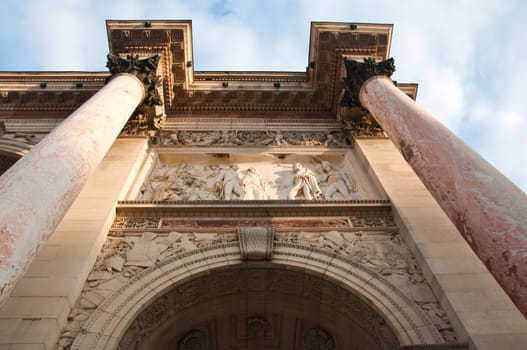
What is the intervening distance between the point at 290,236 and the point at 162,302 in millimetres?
2213

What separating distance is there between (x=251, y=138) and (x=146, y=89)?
2712 mm

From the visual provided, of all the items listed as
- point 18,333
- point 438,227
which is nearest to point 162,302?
point 18,333

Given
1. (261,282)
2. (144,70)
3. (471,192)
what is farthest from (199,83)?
(471,192)

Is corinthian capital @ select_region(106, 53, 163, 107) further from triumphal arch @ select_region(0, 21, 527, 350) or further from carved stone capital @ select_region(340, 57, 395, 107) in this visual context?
carved stone capital @ select_region(340, 57, 395, 107)

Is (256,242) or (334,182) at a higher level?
(334,182)

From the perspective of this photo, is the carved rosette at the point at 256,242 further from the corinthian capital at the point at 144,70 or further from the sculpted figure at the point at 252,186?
the corinthian capital at the point at 144,70

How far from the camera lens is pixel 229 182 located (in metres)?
9.13

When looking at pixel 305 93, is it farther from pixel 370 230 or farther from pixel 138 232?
pixel 138 232

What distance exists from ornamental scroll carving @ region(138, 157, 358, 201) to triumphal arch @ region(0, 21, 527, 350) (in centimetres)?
5

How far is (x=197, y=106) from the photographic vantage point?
1227 cm

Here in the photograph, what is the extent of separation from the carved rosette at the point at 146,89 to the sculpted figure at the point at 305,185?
3.65 meters

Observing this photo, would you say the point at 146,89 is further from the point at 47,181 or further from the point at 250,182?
the point at 47,181

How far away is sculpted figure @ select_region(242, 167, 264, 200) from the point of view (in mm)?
8789

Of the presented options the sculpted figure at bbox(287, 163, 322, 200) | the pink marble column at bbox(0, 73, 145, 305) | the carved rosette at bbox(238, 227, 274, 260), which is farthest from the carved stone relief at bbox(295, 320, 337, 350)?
the pink marble column at bbox(0, 73, 145, 305)
